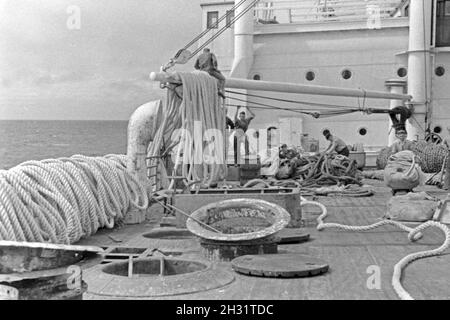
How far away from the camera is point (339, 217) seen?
7.59 meters

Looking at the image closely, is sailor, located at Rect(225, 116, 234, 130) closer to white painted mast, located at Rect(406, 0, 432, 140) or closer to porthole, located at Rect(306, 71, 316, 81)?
porthole, located at Rect(306, 71, 316, 81)

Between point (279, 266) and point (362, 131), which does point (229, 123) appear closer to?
point (362, 131)

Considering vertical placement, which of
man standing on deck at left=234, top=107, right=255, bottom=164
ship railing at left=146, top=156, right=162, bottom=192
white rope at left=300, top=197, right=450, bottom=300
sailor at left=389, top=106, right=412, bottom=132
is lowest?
white rope at left=300, top=197, right=450, bottom=300

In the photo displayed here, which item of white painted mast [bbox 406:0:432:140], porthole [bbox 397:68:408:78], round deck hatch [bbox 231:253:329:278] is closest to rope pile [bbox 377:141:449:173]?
white painted mast [bbox 406:0:432:140]

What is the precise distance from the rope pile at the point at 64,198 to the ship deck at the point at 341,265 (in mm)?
262

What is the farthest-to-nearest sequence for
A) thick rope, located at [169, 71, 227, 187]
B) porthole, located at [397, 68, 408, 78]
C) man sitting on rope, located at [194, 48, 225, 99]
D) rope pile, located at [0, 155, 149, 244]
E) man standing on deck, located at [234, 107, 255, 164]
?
porthole, located at [397, 68, 408, 78]
man standing on deck, located at [234, 107, 255, 164]
man sitting on rope, located at [194, 48, 225, 99]
thick rope, located at [169, 71, 227, 187]
rope pile, located at [0, 155, 149, 244]

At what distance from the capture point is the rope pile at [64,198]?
493cm

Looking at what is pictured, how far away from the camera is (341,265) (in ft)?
15.8

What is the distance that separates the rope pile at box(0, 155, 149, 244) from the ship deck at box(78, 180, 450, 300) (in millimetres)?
262

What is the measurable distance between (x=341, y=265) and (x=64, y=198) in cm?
245

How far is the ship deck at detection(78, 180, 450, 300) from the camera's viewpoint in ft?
13.0

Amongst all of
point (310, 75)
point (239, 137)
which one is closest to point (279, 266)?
point (239, 137)

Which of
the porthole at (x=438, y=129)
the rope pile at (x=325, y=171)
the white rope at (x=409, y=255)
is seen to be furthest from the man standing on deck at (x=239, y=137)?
the porthole at (x=438, y=129)
